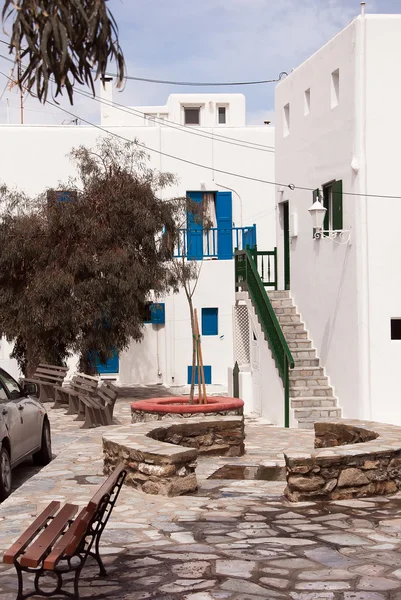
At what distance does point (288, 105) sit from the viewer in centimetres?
2158

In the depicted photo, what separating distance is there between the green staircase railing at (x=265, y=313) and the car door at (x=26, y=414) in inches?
244

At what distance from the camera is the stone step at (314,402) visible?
1752 centimetres

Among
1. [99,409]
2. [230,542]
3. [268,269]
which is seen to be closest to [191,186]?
[268,269]

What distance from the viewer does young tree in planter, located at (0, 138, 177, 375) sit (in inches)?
790

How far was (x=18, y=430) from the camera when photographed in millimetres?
11078

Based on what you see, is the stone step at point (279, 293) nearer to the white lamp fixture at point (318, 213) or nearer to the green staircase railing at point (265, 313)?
the green staircase railing at point (265, 313)

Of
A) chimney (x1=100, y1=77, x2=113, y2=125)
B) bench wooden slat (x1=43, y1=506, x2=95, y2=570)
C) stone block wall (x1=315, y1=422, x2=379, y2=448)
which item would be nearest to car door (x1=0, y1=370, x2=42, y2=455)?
stone block wall (x1=315, y1=422, x2=379, y2=448)

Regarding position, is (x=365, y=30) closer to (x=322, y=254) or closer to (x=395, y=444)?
(x=322, y=254)

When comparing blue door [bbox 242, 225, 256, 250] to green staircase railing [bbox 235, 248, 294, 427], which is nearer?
green staircase railing [bbox 235, 248, 294, 427]

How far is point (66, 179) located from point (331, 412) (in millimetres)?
13337

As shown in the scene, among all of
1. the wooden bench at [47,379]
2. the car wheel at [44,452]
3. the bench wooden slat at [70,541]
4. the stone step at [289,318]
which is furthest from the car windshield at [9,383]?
the stone step at [289,318]

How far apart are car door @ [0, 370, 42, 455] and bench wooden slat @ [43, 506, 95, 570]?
554 cm

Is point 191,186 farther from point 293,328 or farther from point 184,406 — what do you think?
point 184,406

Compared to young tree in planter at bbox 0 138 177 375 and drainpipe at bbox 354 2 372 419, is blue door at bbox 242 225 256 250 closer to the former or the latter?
young tree in planter at bbox 0 138 177 375
